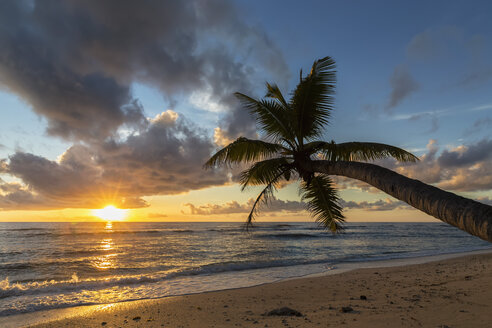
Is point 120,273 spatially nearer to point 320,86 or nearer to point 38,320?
point 38,320

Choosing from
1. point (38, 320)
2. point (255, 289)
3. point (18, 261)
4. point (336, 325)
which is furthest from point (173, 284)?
point (18, 261)

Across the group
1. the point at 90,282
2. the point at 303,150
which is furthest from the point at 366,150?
the point at 90,282

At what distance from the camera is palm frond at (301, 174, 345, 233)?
7781 mm

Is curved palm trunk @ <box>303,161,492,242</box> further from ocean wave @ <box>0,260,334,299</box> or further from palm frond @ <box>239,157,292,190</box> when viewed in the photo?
ocean wave @ <box>0,260,334,299</box>

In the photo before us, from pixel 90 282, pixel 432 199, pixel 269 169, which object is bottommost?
pixel 90 282

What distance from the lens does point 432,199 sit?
314 cm

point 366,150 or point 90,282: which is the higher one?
point 366,150

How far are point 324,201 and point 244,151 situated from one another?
115 inches

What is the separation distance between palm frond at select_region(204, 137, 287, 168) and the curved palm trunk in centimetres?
215

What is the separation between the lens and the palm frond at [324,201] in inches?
306

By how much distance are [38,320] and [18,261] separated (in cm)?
1386

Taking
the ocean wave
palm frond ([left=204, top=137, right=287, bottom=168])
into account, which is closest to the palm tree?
palm frond ([left=204, top=137, right=287, bottom=168])

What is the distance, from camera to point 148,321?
609 cm

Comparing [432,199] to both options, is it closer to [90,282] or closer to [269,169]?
[269,169]
